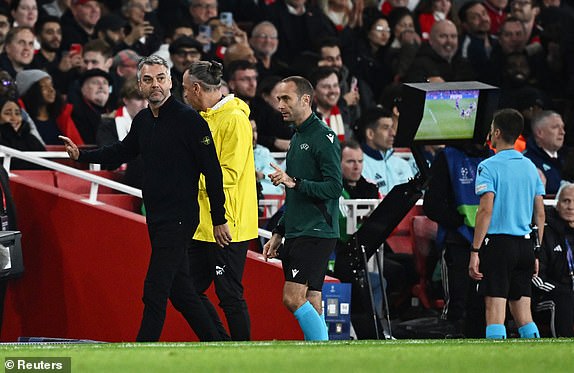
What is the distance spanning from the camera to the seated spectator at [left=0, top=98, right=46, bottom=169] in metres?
12.0

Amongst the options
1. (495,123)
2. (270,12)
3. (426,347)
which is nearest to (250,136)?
(495,123)

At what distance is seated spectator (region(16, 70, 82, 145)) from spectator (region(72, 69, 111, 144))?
0.10 meters

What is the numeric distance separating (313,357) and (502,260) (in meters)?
3.57

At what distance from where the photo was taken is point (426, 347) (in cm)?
688

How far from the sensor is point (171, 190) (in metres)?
8.87

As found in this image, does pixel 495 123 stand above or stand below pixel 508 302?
above

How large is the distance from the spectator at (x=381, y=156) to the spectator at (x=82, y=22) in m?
3.50

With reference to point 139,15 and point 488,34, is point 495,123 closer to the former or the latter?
point 139,15

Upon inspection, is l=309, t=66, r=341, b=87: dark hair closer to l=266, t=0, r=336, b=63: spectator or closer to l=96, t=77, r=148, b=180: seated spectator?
l=96, t=77, r=148, b=180: seated spectator

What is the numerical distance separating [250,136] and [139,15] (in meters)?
5.89

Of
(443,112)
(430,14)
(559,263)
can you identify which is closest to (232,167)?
(443,112)

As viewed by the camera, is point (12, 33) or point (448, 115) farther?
point (12, 33)

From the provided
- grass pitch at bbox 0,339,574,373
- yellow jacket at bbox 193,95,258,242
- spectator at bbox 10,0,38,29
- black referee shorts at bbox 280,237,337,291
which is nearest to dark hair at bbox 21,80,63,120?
spectator at bbox 10,0,38,29

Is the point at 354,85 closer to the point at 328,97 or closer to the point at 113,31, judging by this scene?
the point at 328,97
